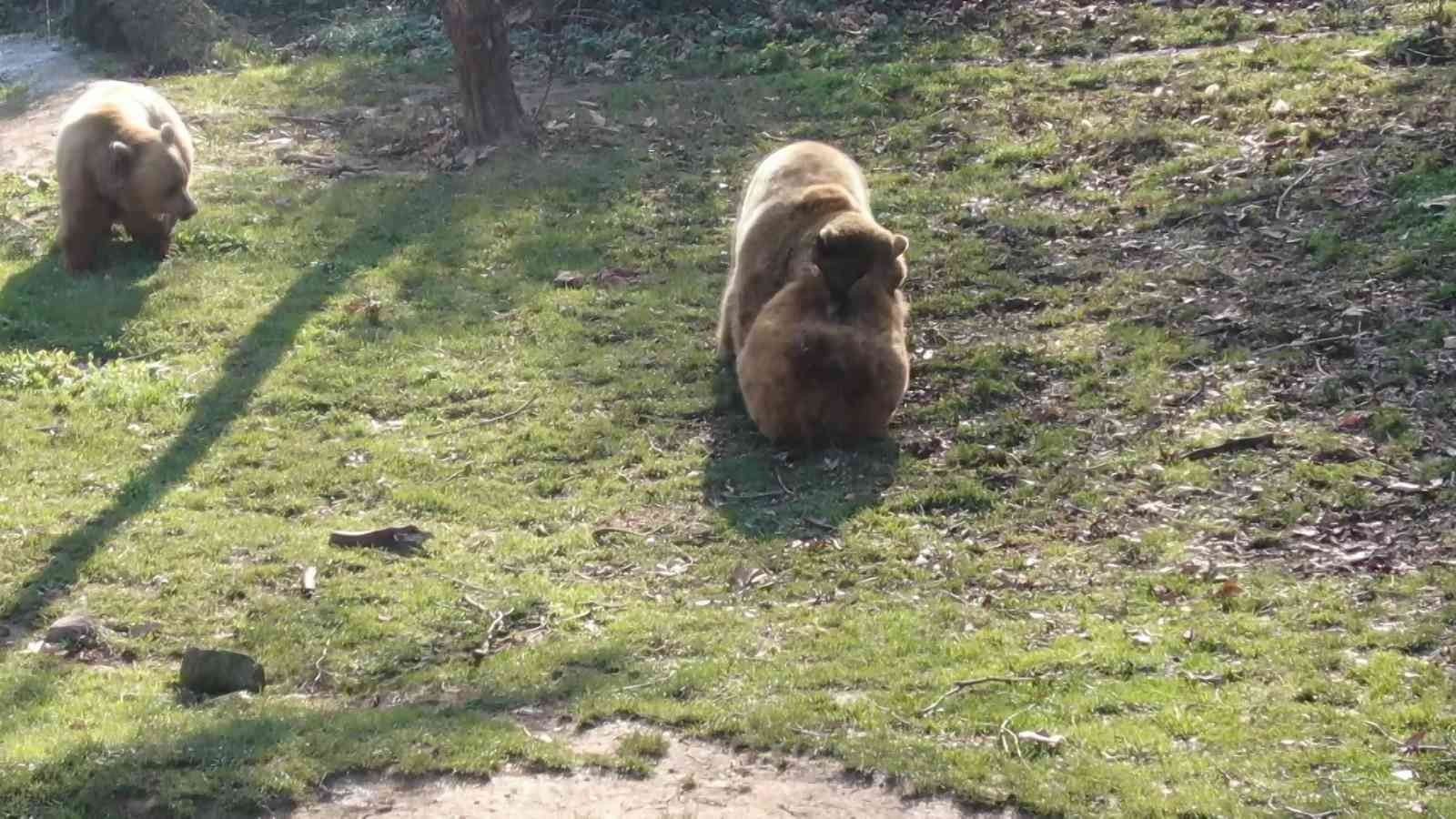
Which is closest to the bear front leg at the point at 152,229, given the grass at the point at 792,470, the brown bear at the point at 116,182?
the brown bear at the point at 116,182

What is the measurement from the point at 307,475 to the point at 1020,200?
6.83m

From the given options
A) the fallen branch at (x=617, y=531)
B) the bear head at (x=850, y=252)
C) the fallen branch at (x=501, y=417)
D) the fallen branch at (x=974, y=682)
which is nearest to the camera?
the fallen branch at (x=974, y=682)

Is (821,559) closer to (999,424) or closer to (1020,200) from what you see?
(999,424)

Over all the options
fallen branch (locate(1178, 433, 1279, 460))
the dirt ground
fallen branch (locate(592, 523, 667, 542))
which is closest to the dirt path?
fallen branch (locate(592, 523, 667, 542))

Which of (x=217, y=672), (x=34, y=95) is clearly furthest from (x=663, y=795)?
(x=34, y=95)

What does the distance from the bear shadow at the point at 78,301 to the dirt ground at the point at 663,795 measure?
706 centimetres

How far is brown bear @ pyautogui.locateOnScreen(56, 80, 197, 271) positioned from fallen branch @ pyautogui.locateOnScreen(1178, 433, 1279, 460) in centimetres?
896

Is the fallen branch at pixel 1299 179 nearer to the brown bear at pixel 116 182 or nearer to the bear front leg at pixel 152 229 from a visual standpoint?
the brown bear at pixel 116 182

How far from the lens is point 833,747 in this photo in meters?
6.82

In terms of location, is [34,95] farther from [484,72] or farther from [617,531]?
[617,531]

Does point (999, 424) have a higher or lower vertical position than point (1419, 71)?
lower

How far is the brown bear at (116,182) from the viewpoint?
1395cm

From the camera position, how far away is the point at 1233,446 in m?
9.63

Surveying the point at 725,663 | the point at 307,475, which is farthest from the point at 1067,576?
the point at 307,475
